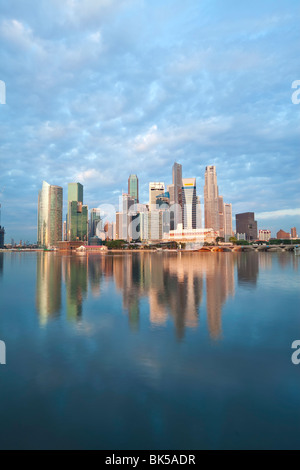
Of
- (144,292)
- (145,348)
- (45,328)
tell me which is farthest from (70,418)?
(144,292)

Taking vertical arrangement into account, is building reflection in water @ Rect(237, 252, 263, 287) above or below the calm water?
below

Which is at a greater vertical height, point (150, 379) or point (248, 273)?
point (150, 379)

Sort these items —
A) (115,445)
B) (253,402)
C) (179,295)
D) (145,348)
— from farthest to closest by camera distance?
(179,295) < (145,348) < (253,402) < (115,445)

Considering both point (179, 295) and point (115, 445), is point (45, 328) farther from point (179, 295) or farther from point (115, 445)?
point (179, 295)

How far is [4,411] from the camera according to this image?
8.26m

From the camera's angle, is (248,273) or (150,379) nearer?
(150,379)

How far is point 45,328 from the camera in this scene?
16.3 metres

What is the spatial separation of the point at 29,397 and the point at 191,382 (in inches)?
216

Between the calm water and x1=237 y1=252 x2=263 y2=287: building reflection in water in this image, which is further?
x1=237 y1=252 x2=263 y2=287: building reflection in water

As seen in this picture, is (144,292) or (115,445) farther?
(144,292)

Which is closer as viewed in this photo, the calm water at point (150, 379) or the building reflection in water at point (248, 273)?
A: the calm water at point (150, 379)

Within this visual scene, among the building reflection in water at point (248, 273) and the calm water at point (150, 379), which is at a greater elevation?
the calm water at point (150, 379)
